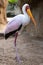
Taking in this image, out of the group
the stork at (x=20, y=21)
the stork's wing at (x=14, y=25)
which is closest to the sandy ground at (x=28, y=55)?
the stork at (x=20, y=21)

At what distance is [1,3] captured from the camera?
1062cm

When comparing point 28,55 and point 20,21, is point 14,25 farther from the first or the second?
point 28,55

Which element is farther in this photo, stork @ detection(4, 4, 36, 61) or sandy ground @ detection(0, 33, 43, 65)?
stork @ detection(4, 4, 36, 61)

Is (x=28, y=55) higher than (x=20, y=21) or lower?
lower

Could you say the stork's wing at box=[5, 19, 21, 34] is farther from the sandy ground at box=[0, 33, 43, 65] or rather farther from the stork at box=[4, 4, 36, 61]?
the sandy ground at box=[0, 33, 43, 65]

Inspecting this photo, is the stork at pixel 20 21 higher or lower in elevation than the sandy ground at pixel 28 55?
higher

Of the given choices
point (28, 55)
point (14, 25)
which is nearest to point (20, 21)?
point (14, 25)

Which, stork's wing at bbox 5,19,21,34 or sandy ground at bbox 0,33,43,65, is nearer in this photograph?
sandy ground at bbox 0,33,43,65

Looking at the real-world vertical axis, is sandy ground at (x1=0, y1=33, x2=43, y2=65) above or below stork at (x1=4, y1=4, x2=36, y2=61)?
below

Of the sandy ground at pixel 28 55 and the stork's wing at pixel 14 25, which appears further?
the stork's wing at pixel 14 25

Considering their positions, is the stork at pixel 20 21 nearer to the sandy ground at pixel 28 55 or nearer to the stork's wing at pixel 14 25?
the stork's wing at pixel 14 25

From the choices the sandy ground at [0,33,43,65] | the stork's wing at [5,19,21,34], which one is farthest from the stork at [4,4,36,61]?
the sandy ground at [0,33,43,65]

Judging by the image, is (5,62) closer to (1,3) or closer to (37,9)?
(37,9)

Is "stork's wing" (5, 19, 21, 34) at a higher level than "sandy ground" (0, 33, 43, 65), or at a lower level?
higher
